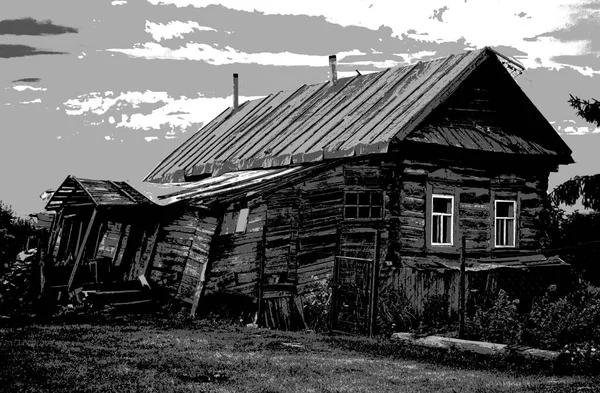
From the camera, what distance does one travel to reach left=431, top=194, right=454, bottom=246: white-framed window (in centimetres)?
2378

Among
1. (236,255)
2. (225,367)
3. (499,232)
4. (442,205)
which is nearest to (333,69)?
(442,205)

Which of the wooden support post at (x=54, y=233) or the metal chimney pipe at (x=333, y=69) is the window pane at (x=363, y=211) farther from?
the wooden support post at (x=54, y=233)

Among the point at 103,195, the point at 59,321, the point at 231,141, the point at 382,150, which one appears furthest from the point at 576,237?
the point at 59,321

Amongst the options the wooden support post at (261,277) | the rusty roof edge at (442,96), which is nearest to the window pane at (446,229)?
the rusty roof edge at (442,96)

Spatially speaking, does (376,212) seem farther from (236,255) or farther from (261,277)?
(261,277)

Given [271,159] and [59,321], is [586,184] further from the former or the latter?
[59,321]

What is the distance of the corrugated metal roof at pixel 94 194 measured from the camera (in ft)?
73.8

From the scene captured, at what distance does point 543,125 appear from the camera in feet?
83.5

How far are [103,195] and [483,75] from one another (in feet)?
38.6

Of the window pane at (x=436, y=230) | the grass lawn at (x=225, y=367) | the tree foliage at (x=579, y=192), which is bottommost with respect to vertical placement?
the grass lawn at (x=225, y=367)

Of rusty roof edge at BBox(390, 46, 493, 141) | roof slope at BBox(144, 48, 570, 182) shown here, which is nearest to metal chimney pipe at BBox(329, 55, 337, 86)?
roof slope at BBox(144, 48, 570, 182)

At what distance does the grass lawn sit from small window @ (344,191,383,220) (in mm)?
6286

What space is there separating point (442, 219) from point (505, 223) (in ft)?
8.43

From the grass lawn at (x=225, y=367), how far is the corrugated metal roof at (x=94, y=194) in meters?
Answer: 5.91
